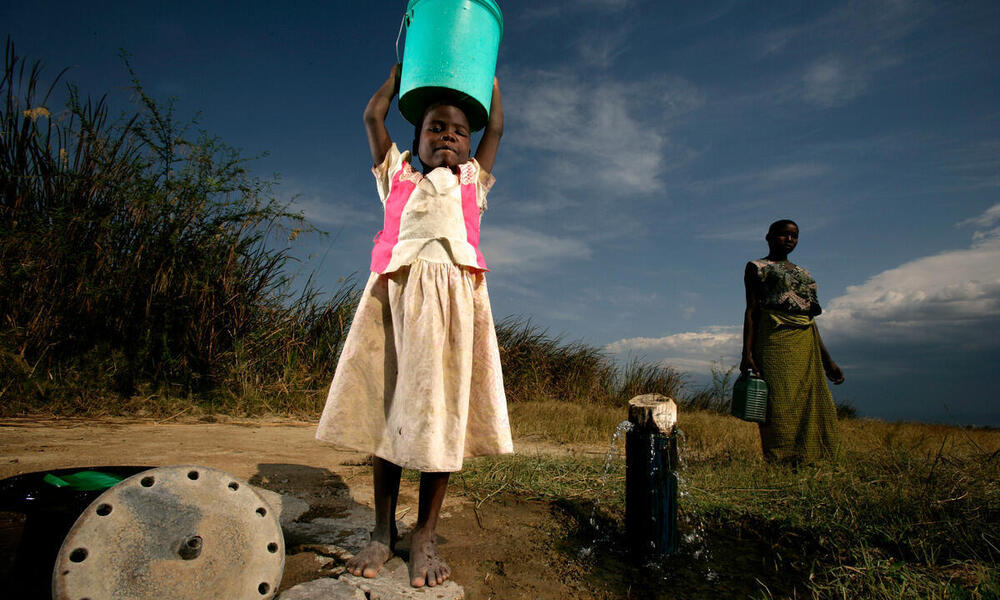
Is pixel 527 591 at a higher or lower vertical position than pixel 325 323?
lower

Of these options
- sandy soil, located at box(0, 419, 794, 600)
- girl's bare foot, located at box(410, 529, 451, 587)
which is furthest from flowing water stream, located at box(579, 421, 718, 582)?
girl's bare foot, located at box(410, 529, 451, 587)

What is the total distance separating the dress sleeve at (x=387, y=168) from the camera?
88.9 inches

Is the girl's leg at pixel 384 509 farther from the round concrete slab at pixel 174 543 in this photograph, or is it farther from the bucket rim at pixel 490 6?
the bucket rim at pixel 490 6

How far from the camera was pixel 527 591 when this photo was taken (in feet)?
6.56

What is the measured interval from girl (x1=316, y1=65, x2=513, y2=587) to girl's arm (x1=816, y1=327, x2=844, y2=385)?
3514 mm

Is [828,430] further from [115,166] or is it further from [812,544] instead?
[115,166]

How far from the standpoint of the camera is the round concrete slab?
139 centimetres

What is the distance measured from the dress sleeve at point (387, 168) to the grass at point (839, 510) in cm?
182

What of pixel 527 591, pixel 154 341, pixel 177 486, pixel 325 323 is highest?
pixel 325 323

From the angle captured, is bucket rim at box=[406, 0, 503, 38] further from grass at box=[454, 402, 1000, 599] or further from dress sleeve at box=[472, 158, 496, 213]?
grass at box=[454, 402, 1000, 599]

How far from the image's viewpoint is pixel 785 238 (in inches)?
169

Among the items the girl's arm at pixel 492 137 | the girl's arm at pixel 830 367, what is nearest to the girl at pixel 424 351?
the girl's arm at pixel 492 137

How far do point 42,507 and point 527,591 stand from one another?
170 cm

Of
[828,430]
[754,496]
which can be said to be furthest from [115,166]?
[828,430]
